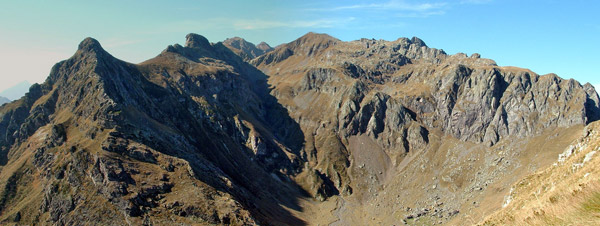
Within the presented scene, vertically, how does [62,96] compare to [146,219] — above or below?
above

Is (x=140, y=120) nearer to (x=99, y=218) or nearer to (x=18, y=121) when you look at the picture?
(x=99, y=218)

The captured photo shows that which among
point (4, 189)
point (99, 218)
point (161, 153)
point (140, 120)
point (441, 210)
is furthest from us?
point (441, 210)

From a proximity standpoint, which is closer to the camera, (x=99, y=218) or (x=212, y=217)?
(x=99, y=218)

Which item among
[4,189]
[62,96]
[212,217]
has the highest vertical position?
[62,96]

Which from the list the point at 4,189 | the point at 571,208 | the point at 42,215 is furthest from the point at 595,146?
the point at 4,189

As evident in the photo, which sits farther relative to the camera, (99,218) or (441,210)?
(441,210)

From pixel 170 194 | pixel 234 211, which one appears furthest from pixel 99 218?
pixel 234 211

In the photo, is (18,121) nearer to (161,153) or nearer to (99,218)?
(161,153)

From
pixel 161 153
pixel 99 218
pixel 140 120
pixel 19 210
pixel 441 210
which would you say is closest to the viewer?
pixel 99 218

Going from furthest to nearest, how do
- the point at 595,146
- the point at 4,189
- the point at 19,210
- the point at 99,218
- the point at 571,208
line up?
the point at 4,189 < the point at 19,210 < the point at 99,218 < the point at 595,146 < the point at 571,208
